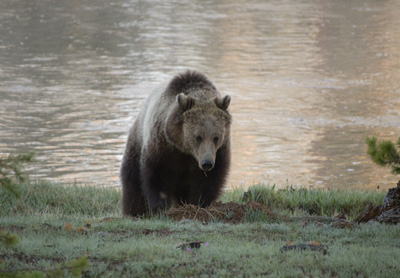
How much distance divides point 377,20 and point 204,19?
764 cm

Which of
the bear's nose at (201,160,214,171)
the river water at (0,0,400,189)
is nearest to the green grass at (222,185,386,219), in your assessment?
the bear's nose at (201,160,214,171)

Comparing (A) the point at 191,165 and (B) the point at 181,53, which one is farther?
(B) the point at 181,53

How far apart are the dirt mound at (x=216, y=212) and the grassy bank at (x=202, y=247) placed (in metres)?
0.11

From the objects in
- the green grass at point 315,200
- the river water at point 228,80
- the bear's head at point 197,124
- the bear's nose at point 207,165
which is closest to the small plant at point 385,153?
the bear's nose at point 207,165

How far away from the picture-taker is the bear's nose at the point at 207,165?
696 cm

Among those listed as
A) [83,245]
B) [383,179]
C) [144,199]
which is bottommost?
[383,179]

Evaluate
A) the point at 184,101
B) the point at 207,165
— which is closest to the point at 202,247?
the point at 207,165

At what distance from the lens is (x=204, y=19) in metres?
31.2

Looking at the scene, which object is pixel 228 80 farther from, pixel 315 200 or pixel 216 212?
pixel 216 212

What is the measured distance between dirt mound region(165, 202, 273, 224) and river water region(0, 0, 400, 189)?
3819 mm

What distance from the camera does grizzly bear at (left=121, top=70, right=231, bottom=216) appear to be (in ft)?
24.1

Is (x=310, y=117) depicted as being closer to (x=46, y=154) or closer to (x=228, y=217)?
(x=46, y=154)

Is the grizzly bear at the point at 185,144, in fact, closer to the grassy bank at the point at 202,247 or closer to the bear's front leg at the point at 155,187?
the bear's front leg at the point at 155,187

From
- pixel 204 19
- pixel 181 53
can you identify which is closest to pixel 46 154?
pixel 181 53
